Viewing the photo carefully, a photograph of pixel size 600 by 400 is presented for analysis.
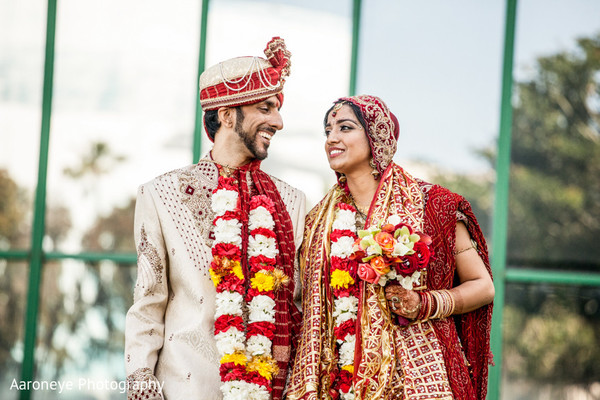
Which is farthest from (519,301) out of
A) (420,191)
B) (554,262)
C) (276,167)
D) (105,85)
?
(105,85)

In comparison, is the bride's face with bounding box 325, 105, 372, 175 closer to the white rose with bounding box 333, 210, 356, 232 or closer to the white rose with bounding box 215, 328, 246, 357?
the white rose with bounding box 333, 210, 356, 232

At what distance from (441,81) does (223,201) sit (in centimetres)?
312

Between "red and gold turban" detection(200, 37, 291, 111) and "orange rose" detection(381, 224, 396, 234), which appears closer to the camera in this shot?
"orange rose" detection(381, 224, 396, 234)

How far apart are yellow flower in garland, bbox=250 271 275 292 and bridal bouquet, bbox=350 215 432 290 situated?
1.39 ft

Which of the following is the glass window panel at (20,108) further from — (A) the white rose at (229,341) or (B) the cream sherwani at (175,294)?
(A) the white rose at (229,341)

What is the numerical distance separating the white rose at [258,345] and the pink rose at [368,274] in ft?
1.83

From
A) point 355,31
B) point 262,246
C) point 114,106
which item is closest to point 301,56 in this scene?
point 355,31

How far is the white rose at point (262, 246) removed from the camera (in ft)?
13.1

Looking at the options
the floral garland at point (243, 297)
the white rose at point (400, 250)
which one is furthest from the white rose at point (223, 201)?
the white rose at point (400, 250)

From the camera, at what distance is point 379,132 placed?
13.7 feet

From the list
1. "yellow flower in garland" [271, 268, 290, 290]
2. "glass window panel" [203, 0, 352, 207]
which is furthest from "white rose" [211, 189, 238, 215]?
"glass window panel" [203, 0, 352, 207]

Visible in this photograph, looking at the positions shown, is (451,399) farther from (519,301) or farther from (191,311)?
(519,301)

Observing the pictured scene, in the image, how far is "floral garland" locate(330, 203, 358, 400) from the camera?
391cm

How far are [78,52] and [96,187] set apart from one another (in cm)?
108
